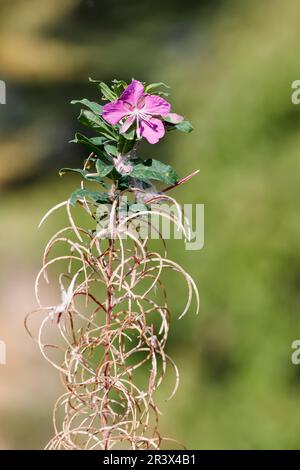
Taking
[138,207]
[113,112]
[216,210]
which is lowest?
[138,207]

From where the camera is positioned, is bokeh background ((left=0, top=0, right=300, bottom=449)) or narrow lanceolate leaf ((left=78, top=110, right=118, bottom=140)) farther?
bokeh background ((left=0, top=0, right=300, bottom=449))

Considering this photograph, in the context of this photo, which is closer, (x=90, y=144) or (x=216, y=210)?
(x=90, y=144)

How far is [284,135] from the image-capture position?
1.72 m

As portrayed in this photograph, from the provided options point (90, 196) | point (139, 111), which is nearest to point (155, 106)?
point (139, 111)

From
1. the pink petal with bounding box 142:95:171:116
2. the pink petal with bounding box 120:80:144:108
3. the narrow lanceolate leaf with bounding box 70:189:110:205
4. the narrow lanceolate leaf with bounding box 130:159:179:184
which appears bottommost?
the narrow lanceolate leaf with bounding box 70:189:110:205

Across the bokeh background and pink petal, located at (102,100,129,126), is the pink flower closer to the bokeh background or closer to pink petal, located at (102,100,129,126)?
pink petal, located at (102,100,129,126)

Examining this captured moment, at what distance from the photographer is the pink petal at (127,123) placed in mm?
844

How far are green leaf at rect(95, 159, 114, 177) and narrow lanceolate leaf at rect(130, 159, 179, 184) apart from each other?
27 millimetres

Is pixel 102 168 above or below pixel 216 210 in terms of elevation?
below

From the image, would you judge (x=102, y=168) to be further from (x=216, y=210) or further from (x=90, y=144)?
(x=216, y=210)

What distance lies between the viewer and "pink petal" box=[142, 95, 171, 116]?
85 centimetres

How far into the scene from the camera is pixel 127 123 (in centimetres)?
84

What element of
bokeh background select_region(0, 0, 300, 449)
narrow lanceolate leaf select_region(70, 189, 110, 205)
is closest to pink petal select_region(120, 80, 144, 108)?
narrow lanceolate leaf select_region(70, 189, 110, 205)

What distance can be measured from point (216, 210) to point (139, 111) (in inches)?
35.1
